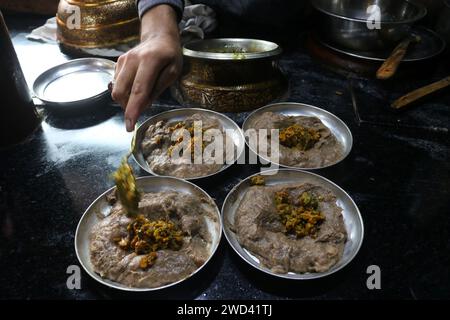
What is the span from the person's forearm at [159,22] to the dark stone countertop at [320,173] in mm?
681

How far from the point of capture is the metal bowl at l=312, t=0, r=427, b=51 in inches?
119

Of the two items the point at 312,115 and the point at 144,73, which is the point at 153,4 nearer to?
the point at 144,73

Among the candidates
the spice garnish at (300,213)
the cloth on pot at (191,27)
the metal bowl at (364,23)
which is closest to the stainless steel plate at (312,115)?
the spice garnish at (300,213)

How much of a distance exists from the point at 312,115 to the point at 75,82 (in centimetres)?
214

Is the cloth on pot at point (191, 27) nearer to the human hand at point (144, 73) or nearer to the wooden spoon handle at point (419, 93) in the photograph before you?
the human hand at point (144, 73)

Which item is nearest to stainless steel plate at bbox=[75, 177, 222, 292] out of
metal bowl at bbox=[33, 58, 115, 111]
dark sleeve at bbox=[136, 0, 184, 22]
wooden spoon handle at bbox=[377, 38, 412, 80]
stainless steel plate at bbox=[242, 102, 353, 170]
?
stainless steel plate at bbox=[242, 102, 353, 170]

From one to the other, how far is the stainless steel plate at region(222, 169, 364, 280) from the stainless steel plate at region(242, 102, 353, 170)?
35cm

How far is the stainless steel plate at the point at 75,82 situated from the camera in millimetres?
2843

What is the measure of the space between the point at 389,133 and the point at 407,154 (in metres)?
0.25

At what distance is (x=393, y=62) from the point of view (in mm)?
2854

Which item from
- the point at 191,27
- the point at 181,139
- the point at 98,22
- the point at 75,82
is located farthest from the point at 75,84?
the point at 181,139

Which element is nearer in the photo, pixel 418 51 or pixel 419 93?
pixel 419 93

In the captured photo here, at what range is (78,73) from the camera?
125 inches
